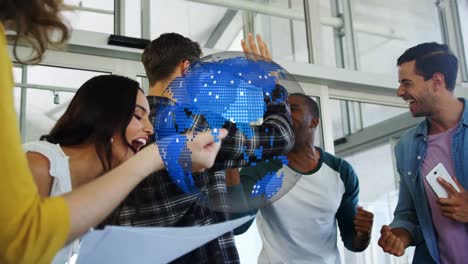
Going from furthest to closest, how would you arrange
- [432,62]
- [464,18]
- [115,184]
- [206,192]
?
[464,18] → [432,62] → [206,192] → [115,184]

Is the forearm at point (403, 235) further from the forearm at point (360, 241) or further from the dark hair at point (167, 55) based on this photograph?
the dark hair at point (167, 55)

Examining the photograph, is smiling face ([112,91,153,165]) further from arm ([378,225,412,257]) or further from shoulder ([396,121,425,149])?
shoulder ([396,121,425,149])

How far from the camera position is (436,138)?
2.00 metres

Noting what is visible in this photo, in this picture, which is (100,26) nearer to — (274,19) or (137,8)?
(137,8)

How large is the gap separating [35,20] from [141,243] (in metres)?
0.34

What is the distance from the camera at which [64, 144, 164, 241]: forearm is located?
23.4 inches

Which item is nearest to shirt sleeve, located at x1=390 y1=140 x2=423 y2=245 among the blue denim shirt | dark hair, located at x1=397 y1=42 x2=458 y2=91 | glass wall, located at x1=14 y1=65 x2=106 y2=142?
the blue denim shirt

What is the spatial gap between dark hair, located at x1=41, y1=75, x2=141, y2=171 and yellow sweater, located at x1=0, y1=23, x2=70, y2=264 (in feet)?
1.85

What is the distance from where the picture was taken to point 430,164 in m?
1.96

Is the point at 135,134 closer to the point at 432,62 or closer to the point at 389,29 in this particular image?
the point at 432,62

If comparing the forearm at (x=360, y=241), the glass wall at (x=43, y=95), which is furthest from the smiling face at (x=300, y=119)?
the glass wall at (x=43, y=95)

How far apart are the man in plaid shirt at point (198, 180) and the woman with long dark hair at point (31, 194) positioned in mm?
187

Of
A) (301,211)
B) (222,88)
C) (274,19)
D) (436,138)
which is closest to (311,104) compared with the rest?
(222,88)

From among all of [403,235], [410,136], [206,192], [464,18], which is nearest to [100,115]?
[206,192]
